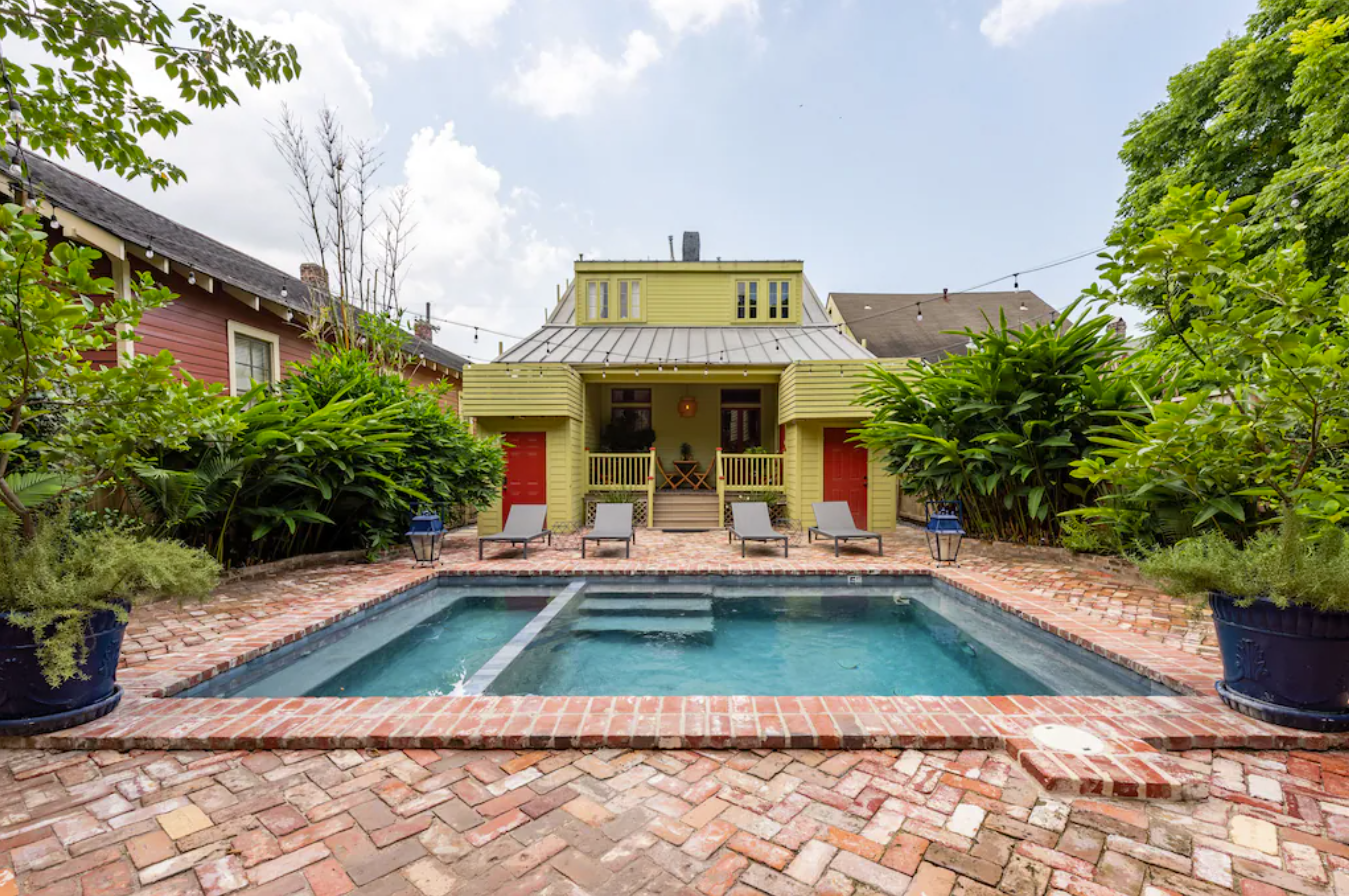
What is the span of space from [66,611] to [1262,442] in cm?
598

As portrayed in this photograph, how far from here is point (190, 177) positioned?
277 centimetres

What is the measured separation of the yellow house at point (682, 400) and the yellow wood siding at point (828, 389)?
0.03 m

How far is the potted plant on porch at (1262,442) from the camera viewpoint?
92.8 inches

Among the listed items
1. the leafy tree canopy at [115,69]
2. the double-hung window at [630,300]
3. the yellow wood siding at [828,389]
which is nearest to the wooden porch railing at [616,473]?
the yellow wood siding at [828,389]

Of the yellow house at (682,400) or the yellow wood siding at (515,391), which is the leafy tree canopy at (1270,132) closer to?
the yellow house at (682,400)

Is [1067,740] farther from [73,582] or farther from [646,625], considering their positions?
[73,582]

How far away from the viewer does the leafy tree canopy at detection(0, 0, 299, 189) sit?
7.07 feet

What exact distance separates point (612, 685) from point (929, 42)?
11696mm

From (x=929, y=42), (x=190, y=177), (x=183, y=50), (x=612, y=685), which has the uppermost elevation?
(x=929, y=42)

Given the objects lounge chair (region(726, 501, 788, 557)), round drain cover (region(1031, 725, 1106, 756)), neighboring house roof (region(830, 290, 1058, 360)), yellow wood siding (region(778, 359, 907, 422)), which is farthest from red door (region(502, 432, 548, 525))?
neighboring house roof (region(830, 290, 1058, 360))

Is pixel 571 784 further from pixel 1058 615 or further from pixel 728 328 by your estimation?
pixel 728 328

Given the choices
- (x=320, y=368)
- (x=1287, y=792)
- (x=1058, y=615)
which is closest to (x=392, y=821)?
(x=1287, y=792)

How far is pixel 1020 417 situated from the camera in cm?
674

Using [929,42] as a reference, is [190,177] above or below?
below
